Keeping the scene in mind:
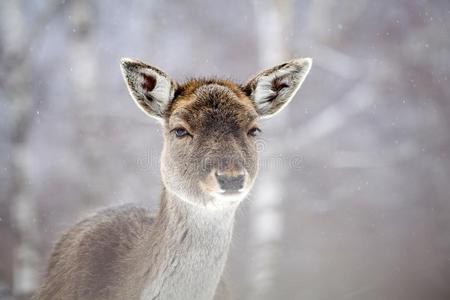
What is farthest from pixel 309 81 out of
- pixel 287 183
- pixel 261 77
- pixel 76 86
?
pixel 261 77

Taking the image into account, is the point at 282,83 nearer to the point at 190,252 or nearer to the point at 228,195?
the point at 228,195

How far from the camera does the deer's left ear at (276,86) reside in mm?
4254

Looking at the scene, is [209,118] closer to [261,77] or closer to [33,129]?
[261,77]

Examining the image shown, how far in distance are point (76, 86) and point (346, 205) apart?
6.13 metres

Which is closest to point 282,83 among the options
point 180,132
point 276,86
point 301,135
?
point 276,86

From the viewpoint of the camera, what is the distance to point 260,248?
937 cm

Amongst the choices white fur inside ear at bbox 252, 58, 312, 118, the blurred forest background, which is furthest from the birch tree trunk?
white fur inside ear at bbox 252, 58, 312, 118

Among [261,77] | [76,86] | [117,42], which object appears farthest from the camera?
[117,42]

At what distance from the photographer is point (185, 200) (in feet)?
12.2

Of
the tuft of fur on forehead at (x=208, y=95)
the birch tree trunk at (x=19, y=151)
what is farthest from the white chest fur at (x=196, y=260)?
the birch tree trunk at (x=19, y=151)

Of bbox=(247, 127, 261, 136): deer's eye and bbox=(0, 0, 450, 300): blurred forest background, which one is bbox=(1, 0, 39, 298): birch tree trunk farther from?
bbox=(247, 127, 261, 136): deer's eye

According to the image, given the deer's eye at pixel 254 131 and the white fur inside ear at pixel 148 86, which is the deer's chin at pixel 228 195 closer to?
the deer's eye at pixel 254 131

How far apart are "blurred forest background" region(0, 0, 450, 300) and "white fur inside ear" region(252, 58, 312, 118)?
4877 mm

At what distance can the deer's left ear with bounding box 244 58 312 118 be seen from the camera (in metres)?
4.25
